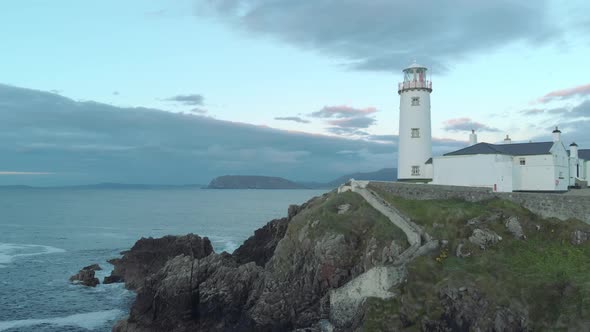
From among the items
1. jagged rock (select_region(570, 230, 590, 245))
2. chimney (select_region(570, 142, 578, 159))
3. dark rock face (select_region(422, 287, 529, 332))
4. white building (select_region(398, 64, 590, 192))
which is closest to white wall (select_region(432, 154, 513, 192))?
white building (select_region(398, 64, 590, 192))

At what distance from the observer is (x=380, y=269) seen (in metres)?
30.2

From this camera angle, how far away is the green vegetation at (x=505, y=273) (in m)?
25.9

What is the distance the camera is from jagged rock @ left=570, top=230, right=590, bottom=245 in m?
31.9

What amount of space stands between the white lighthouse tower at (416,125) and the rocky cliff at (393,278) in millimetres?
8826

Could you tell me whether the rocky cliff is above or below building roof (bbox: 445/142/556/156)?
below

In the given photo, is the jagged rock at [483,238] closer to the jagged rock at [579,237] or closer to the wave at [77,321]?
the jagged rock at [579,237]

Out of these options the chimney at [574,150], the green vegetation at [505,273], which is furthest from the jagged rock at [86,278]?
the chimney at [574,150]

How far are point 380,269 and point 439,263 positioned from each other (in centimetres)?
416

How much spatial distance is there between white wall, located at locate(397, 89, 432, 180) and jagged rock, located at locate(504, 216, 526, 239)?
16.4 meters

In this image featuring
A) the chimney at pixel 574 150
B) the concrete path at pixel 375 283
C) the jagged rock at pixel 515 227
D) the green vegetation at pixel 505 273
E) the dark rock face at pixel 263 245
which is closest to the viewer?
the green vegetation at pixel 505 273

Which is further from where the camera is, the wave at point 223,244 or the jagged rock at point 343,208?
the wave at point 223,244

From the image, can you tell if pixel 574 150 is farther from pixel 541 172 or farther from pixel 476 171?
pixel 476 171

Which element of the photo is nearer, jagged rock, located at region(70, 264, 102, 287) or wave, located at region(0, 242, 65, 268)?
jagged rock, located at region(70, 264, 102, 287)

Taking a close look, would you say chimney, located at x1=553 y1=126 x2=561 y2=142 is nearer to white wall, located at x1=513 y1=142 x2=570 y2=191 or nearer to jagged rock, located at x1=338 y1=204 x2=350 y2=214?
white wall, located at x1=513 y1=142 x2=570 y2=191
